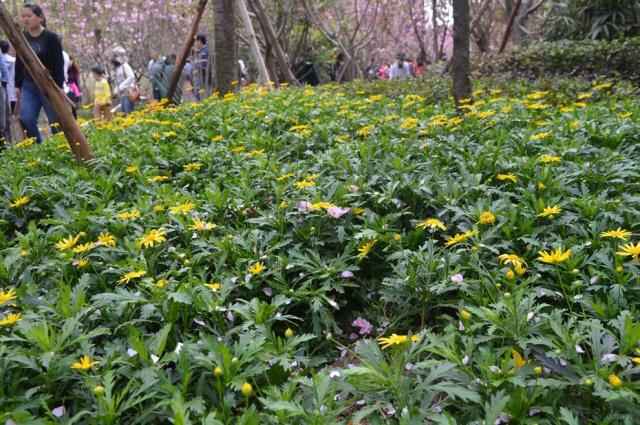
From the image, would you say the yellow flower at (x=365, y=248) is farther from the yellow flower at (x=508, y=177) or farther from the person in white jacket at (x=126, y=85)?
the person in white jacket at (x=126, y=85)

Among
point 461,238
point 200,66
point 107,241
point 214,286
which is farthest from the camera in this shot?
point 200,66

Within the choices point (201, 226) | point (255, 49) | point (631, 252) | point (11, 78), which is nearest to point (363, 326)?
point (201, 226)

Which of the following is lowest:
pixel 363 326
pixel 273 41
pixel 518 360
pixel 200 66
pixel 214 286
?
pixel 363 326

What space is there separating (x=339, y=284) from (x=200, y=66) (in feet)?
42.7

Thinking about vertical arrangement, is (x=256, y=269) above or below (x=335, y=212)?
below

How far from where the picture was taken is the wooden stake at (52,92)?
4.81 meters

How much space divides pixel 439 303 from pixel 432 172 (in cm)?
130

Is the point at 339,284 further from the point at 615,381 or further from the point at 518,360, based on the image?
the point at 615,381

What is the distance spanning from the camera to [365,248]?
288 centimetres

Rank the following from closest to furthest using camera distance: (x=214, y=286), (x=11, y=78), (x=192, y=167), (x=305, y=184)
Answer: (x=214, y=286)
(x=305, y=184)
(x=192, y=167)
(x=11, y=78)

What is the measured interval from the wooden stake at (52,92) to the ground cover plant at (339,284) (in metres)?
0.30

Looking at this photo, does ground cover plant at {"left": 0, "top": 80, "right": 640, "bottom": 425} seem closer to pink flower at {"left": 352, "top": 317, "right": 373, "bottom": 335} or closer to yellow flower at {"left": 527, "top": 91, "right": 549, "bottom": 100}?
pink flower at {"left": 352, "top": 317, "right": 373, "bottom": 335}

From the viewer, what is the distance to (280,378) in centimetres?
225

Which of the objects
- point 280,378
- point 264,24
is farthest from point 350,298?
point 264,24
